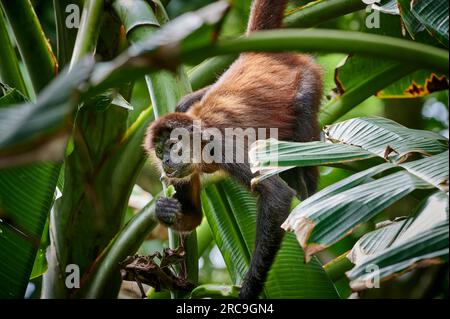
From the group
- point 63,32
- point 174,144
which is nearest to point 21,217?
point 63,32

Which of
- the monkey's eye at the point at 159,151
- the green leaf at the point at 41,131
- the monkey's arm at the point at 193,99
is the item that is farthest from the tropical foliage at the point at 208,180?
the monkey's eye at the point at 159,151

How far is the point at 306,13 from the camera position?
3578 mm

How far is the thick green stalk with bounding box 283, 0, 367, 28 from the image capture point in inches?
136

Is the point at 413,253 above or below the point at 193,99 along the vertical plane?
below

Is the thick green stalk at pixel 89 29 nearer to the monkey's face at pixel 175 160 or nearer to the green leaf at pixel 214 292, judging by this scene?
the monkey's face at pixel 175 160

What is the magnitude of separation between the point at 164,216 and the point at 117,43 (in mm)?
1063

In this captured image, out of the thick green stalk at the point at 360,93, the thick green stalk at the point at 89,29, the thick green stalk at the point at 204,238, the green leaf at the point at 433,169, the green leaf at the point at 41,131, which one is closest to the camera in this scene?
the green leaf at the point at 41,131

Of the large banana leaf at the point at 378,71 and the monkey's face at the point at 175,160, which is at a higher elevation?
the large banana leaf at the point at 378,71

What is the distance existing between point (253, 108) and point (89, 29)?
1299mm

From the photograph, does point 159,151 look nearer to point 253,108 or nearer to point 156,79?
point 253,108

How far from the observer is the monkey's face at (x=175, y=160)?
3.96 metres

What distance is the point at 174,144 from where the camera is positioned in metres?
3.94

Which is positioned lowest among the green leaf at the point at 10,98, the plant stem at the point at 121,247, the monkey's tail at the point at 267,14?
the plant stem at the point at 121,247

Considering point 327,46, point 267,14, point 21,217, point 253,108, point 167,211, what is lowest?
point 327,46
